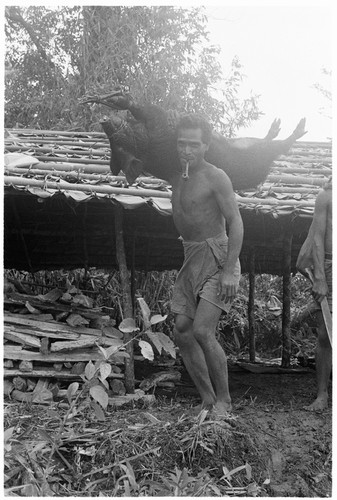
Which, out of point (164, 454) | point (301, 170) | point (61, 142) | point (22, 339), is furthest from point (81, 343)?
point (301, 170)

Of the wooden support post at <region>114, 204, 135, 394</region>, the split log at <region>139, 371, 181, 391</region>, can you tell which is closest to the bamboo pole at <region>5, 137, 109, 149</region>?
the wooden support post at <region>114, 204, 135, 394</region>

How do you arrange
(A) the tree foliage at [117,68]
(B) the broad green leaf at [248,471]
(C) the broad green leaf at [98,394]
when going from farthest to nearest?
(A) the tree foliage at [117,68] < (B) the broad green leaf at [248,471] < (C) the broad green leaf at [98,394]

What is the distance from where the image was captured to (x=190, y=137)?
4.31 meters

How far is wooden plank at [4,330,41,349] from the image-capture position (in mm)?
5645

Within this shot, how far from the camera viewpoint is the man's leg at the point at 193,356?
456 centimetres

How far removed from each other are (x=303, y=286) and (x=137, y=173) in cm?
900

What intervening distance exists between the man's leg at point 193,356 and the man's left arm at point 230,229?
41cm

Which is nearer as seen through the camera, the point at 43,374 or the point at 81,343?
the point at 43,374

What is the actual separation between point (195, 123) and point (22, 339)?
8.51ft

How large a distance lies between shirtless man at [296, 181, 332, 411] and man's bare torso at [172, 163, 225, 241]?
3.46 feet

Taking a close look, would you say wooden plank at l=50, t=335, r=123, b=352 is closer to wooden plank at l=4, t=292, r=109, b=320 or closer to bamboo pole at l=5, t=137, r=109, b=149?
wooden plank at l=4, t=292, r=109, b=320

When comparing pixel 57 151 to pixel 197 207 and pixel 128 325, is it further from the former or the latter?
pixel 128 325

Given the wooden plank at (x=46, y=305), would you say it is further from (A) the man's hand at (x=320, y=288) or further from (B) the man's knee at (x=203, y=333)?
(A) the man's hand at (x=320, y=288)

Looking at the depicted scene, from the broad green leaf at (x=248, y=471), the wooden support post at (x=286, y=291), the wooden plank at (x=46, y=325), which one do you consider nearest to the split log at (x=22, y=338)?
the wooden plank at (x=46, y=325)
